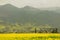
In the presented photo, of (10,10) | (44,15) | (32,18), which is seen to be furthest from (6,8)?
(44,15)

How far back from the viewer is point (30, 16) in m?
6.96

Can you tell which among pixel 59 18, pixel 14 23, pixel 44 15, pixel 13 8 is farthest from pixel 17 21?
pixel 59 18

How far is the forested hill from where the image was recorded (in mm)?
6812

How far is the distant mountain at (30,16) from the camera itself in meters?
6.81

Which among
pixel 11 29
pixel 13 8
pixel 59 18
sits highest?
pixel 13 8

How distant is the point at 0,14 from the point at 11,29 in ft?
2.69

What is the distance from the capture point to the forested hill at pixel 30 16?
22.4 feet

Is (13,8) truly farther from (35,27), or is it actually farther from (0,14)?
(35,27)

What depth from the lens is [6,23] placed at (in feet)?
22.6

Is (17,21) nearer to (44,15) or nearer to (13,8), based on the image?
(13,8)

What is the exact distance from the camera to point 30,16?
6957 millimetres

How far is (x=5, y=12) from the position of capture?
678 centimetres

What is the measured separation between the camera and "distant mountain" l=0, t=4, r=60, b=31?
6.81m

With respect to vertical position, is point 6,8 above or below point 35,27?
above
